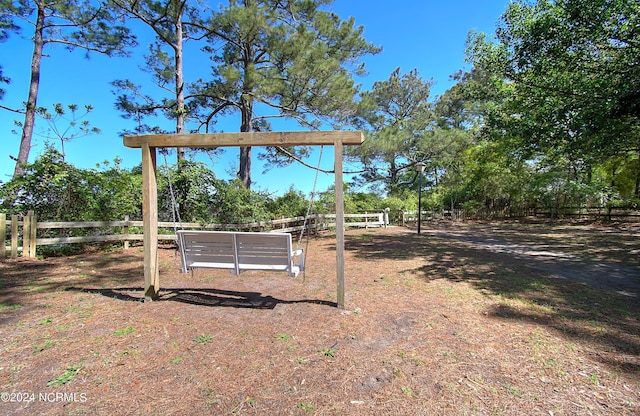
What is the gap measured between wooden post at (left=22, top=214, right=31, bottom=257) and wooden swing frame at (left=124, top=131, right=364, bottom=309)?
4.67 metres

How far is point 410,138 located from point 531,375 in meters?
22.2

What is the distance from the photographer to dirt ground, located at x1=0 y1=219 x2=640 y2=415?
2.05 m

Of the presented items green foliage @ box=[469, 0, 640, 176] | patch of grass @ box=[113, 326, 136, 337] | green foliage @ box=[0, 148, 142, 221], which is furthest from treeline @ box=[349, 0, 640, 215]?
green foliage @ box=[0, 148, 142, 221]

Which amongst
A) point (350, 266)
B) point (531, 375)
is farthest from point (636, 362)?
point (350, 266)

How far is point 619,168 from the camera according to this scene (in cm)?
1898

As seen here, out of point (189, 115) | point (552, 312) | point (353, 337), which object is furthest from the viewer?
point (189, 115)

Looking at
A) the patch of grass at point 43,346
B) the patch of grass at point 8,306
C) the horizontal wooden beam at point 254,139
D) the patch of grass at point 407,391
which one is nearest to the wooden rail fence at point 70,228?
the horizontal wooden beam at point 254,139

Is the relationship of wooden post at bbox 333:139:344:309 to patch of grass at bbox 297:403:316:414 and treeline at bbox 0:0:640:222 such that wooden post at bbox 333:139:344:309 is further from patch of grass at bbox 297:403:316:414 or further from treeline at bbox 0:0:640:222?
treeline at bbox 0:0:640:222

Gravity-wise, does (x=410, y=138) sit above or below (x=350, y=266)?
above

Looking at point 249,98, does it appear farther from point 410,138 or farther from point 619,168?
point 619,168

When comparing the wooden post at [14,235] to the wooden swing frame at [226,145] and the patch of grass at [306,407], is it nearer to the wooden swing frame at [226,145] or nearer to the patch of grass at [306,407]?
the wooden swing frame at [226,145]

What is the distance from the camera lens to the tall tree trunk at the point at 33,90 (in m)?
9.96

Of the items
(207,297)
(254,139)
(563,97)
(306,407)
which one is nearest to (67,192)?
(207,297)

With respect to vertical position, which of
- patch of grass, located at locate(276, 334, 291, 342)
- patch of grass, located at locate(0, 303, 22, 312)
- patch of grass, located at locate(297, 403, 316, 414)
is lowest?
patch of grass, located at locate(297, 403, 316, 414)
